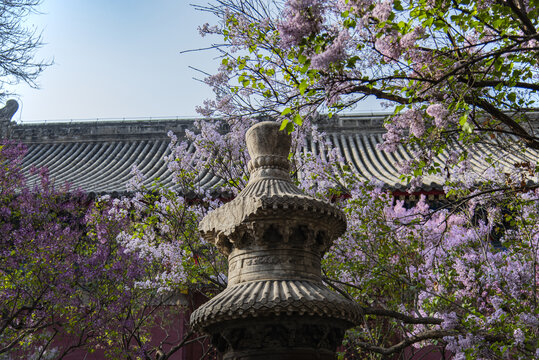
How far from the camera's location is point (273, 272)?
5582mm

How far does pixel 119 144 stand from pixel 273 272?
16.2 meters

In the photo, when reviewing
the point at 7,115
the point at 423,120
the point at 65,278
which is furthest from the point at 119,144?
the point at 423,120

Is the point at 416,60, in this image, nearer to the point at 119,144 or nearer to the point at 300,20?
the point at 300,20

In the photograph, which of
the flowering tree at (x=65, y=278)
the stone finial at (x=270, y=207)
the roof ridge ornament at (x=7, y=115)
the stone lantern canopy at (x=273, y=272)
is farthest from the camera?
the roof ridge ornament at (x=7, y=115)

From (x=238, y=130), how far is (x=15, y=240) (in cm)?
453

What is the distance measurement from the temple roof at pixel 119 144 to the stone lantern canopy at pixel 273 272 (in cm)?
1128

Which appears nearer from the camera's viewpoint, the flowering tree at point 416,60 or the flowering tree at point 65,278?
the flowering tree at point 416,60

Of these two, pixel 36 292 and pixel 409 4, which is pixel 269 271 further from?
pixel 36 292

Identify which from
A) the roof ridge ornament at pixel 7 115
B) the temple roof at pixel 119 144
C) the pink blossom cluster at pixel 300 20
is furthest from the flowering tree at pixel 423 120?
the roof ridge ornament at pixel 7 115

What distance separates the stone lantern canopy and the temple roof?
37.0 feet

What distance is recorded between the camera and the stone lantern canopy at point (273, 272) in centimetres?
514

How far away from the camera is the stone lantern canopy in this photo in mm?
5141

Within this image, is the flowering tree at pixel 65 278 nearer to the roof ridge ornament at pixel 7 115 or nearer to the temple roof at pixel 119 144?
the temple roof at pixel 119 144

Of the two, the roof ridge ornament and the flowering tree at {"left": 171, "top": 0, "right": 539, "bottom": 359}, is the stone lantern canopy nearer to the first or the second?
the flowering tree at {"left": 171, "top": 0, "right": 539, "bottom": 359}
